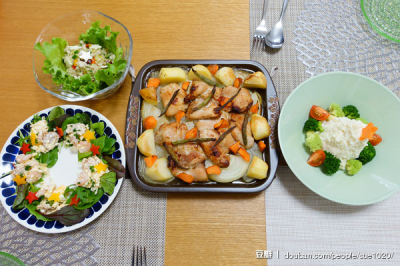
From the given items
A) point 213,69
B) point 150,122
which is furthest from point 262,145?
point 150,122

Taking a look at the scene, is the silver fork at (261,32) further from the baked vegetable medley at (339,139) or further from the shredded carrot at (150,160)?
the shredded carrot at (150,160)

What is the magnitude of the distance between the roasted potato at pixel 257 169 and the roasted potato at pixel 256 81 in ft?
1.47

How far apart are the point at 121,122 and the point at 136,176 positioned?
1.26 ft

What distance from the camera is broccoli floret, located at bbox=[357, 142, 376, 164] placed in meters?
1.51

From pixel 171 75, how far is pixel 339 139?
1017 millimetres

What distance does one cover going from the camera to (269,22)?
195cm

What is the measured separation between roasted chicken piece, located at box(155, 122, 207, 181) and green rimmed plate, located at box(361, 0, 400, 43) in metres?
1.53

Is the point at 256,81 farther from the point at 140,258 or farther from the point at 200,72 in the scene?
the point at 140,258

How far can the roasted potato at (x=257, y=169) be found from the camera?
1479 millimetres

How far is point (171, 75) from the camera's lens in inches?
65.1

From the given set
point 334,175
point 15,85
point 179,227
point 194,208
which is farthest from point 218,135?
point 15,85

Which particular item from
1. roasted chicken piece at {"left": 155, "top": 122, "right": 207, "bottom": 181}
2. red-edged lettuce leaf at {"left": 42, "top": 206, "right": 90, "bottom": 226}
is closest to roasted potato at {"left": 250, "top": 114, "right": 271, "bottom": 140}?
roasted chicken piece at {"left": 155, "top": 122, "right": 207, "bottom": 181}

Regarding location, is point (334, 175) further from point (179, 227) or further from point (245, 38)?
point (245, 38)

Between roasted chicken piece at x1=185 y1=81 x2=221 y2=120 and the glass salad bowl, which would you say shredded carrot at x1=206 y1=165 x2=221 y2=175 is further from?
the glass salad bowl
